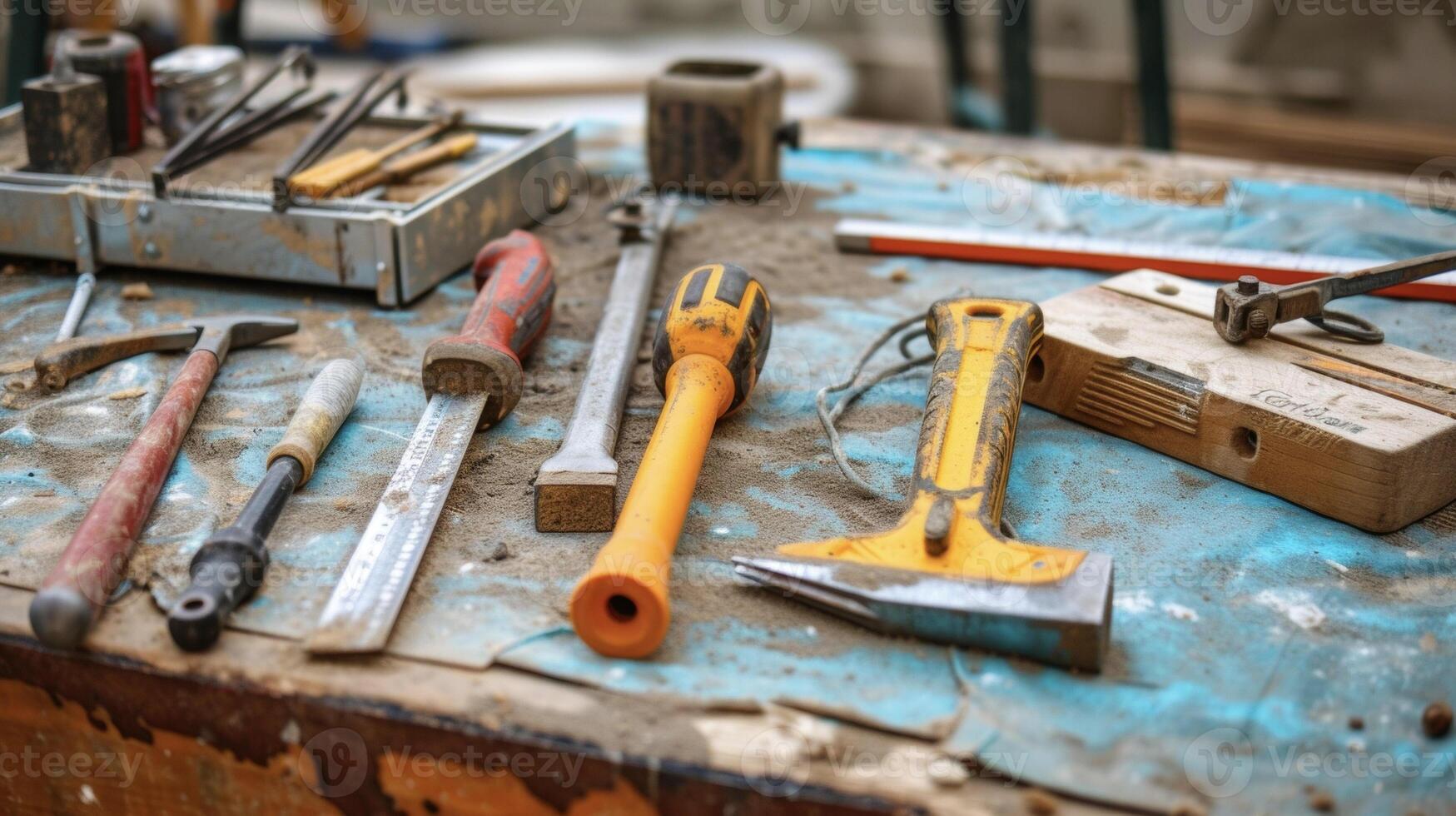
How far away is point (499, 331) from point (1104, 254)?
53.5 inches

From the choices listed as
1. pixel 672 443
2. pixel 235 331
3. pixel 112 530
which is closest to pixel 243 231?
pixel 235 331

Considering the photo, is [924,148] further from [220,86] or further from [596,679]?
[596,679]

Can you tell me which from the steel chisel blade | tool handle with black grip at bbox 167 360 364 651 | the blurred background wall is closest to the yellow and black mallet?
the steel chisel blade

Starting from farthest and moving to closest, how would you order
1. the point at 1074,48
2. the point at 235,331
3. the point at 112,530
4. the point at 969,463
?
the point at 1074,48 < the point at 235,331 < the point at 969,463 < the point at 112,530

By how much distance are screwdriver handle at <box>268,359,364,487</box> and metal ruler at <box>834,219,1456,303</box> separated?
49.8 inches

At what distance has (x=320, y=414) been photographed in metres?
1.74

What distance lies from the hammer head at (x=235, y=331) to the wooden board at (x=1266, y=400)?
1336 millimetres

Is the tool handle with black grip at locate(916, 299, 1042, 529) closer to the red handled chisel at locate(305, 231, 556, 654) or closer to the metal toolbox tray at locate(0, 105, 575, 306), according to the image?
the red handled chisel at locate(305, 231, 556, 654)

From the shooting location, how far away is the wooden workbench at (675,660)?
122 centimetres

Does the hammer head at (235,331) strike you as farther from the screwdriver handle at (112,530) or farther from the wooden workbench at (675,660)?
the screwdriver handle at (112,530)

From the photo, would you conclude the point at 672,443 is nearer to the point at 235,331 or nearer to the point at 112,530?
the point at 112,530

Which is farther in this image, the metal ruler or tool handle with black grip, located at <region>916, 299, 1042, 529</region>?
the metal ruler

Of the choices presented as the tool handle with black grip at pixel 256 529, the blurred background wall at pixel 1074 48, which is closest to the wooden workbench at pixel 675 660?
the tool handle with black grip at pixel 256 529

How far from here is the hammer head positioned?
1996 millimetres
